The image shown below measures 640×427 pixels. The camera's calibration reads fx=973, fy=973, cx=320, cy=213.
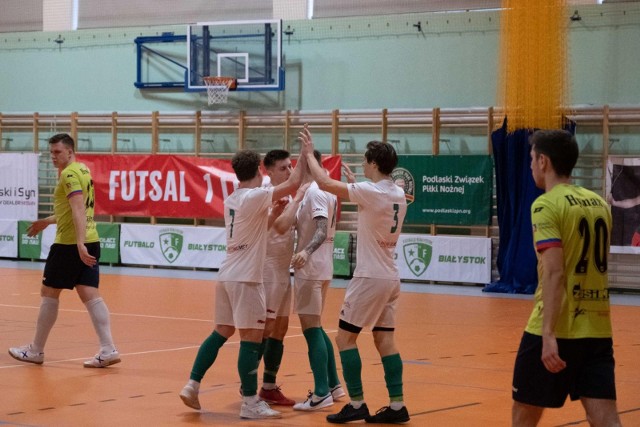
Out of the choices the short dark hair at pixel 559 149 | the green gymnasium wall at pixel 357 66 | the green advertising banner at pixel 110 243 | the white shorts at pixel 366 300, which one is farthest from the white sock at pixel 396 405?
the green advertising banner at pixel 110 243

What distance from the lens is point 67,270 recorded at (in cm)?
867

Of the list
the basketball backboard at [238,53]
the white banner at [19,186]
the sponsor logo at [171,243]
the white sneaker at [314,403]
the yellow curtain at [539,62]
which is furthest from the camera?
the white banner at [19,186]

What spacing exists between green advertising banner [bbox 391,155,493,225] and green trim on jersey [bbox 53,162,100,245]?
32.8ft

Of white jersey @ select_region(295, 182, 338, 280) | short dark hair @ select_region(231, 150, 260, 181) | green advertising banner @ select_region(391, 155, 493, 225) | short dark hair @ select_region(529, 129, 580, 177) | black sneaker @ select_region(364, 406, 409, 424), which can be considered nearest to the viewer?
short dark hair @ select_region(529, 129, 580, 177)

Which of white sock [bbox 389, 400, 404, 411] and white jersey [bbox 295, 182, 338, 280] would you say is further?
white jersey [bbox 295, 182, 338, 280]

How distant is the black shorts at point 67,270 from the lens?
341 inches

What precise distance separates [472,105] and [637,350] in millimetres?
9291

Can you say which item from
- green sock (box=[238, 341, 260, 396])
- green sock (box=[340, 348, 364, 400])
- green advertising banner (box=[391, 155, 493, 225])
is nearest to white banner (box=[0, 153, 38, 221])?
green advertising banner (box=[391, 155, 493, 225])

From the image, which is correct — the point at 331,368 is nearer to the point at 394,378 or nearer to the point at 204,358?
the point at 394,378

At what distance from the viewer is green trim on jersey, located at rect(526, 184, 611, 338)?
4.28 m

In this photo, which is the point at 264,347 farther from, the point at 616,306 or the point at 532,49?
the point at 532,49

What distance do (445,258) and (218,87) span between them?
6014mm

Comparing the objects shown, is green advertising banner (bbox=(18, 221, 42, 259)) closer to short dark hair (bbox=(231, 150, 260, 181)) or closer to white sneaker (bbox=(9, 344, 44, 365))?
white sneaker (bbox=(9, 344, 44, 365))

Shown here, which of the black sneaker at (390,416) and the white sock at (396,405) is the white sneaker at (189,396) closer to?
the black sneaker at (390,416)
